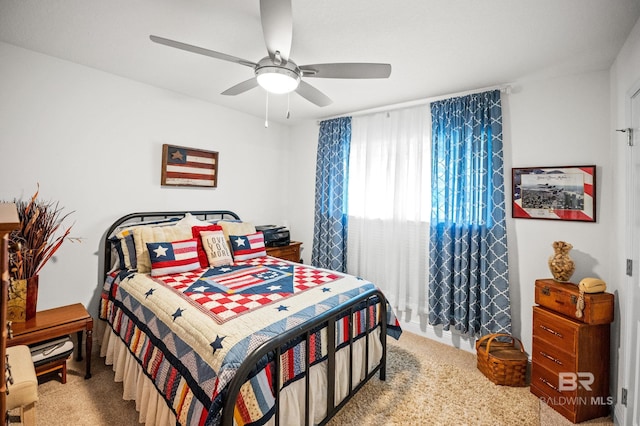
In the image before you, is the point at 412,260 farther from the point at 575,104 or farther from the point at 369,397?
the point at 575,104

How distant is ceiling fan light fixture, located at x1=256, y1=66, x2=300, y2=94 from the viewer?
1.82 metres

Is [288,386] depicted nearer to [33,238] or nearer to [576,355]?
[576,355]

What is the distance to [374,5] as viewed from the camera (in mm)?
1680

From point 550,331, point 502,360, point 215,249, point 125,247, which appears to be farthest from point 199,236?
point 550,331

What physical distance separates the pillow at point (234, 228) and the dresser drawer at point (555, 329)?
2.80 meters

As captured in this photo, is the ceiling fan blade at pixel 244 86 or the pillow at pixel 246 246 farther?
the pillow at pixel 246 246

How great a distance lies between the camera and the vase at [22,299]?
2074 millimetres

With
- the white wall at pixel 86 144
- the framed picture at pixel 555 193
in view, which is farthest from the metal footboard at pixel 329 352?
the white wall at pixel 86 144

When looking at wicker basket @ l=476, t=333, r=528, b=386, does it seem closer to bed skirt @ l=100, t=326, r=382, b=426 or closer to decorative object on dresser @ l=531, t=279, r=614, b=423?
decorative object on dresser @ l=531, t=279, r=614, b=423

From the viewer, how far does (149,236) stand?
2637 millimetres

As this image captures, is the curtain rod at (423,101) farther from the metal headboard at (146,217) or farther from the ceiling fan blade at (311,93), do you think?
the metal headboard at (146,217)

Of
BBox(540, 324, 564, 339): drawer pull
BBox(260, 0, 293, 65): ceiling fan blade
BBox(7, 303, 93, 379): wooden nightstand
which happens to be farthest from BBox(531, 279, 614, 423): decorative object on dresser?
BBox(7, 303, 93, 379): wooden nightstand

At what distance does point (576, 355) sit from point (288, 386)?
6.54 ft

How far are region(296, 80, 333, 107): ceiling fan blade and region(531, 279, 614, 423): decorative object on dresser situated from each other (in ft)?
7.59
